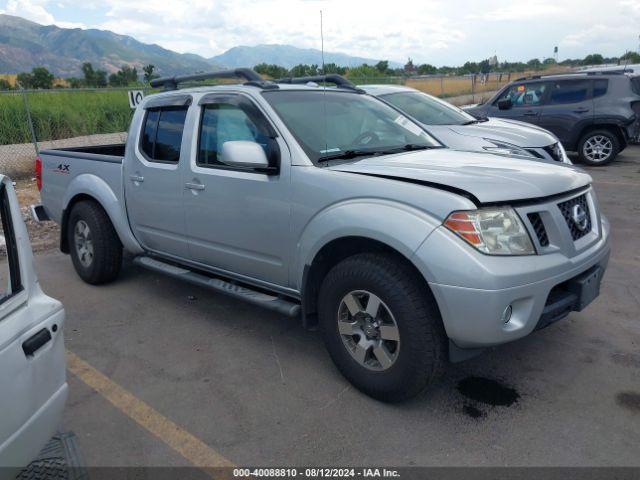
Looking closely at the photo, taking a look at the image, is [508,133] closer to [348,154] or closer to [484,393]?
[348,154]

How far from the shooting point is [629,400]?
3.03m

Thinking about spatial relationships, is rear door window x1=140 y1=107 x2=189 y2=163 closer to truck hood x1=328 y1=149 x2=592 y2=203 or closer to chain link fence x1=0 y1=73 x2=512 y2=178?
truck hood x1=328 y1=149 x2=592 y2=203

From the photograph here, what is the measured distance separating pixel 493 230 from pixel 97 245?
362cm

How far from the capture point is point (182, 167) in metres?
4.07

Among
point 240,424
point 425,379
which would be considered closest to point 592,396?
point 425,379

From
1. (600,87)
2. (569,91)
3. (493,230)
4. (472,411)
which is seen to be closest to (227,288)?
(472,411)

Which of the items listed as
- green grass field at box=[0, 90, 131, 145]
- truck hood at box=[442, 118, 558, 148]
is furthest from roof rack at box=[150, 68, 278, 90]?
green grass field at box=[0, 90, 131, 145]

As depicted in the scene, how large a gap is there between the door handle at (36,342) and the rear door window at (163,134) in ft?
7.64

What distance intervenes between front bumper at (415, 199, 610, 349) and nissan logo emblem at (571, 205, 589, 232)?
0.41 meters

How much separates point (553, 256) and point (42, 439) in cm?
249

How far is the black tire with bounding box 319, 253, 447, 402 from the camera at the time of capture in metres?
2.76

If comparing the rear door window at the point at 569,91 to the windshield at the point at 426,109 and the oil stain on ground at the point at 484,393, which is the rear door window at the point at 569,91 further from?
the oil stain on ground at the point at 484,393

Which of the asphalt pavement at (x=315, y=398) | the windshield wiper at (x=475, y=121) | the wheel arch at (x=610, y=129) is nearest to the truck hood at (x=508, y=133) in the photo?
the windshield wiper at (x=475, y=121)

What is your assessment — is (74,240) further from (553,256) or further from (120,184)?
(553,256)
